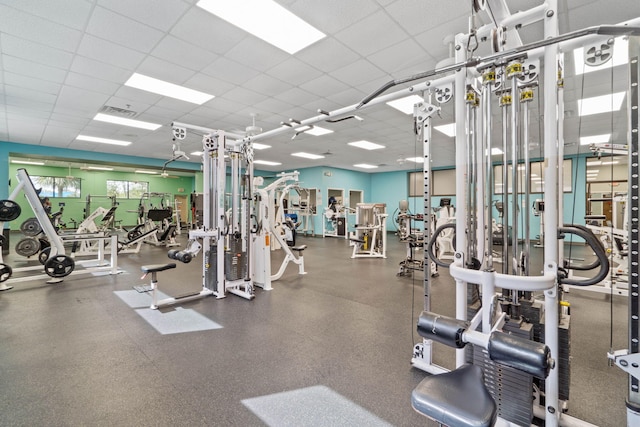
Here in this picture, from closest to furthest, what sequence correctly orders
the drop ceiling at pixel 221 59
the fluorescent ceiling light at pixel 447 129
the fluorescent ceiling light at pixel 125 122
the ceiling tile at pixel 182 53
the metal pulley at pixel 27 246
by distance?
the drop ceiling at pixel 221 59 < the ceiling tile at pixel 182 53 < the metal pulley at pixel 27 246 < the fluorescent ceiling light at pixel 125 122 < the fluorescent ceiling light at pixel 447 129

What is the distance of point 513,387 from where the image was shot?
142 centimetres

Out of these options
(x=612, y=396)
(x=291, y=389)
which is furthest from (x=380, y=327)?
(x=612, y=396)

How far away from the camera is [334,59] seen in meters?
3.39

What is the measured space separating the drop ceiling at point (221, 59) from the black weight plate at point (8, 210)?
5.53ft

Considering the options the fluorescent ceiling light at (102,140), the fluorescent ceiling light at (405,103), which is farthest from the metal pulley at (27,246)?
the fluorescent ceiling light at (405,103)

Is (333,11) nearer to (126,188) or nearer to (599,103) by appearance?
(599,103)

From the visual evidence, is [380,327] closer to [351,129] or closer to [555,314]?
[555,314]

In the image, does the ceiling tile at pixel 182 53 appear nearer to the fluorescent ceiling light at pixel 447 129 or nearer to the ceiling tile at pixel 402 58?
the ceiling tile at pixel 402 58

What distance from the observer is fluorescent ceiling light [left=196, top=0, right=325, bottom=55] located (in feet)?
8.21

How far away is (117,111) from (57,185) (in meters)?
10.3

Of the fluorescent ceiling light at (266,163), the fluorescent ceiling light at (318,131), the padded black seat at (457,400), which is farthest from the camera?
the fluorescent ceiling light at (266,163)

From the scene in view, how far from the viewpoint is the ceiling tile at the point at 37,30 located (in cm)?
262

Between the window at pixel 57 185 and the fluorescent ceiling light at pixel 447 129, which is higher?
the fluorescent ceiling light at pixel 447 129

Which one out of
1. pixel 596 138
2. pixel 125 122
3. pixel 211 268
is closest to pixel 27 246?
pixel 125 122
